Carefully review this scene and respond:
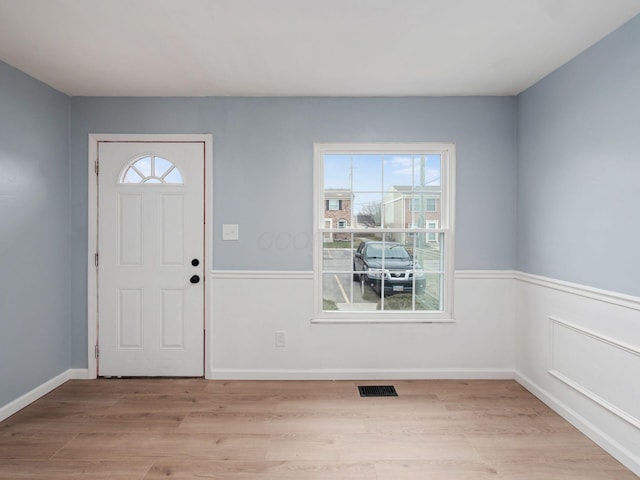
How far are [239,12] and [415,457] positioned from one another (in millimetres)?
2658

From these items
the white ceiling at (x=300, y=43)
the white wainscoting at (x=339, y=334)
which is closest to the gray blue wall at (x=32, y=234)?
the white ceiling at (x=300, y=43)

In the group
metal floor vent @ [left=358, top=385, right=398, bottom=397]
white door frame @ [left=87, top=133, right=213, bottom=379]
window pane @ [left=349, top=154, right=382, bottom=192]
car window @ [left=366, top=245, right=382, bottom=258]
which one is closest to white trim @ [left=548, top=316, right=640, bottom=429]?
metal floor vent @ [left=358, top=385, right=398, bottom=397]

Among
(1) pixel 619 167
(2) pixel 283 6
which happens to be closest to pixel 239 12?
(2) pixel 283 6

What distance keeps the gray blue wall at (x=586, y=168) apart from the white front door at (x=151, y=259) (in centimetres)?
275

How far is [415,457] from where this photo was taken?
2.12 metres

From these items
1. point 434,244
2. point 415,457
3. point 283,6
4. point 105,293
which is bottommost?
point 415,457

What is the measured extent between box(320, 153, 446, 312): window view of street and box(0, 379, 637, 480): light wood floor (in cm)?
76

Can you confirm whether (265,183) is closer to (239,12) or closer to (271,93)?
(271,93)

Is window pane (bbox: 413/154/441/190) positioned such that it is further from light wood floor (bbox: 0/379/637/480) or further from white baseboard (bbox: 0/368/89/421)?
white baseboard (bbox: 0/368/89/421)

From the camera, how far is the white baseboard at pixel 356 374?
3.18 metres

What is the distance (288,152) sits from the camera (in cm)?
318

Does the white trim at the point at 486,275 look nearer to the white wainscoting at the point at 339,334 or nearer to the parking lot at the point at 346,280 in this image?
the white wainscoting at the point at 339,334

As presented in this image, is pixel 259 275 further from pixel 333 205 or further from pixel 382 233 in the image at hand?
pixel 382 233

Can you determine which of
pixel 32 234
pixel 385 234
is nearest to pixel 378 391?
pixel 385 234
